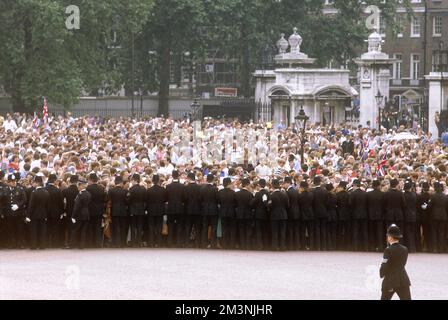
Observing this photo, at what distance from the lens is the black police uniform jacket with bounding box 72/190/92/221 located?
2596 centimetres

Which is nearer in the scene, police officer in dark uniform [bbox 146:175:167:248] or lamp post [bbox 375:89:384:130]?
police officer in dark uniform [bbox 146:175:167:248]

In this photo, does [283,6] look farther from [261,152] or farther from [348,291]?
[348,291]

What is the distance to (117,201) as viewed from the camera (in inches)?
1038

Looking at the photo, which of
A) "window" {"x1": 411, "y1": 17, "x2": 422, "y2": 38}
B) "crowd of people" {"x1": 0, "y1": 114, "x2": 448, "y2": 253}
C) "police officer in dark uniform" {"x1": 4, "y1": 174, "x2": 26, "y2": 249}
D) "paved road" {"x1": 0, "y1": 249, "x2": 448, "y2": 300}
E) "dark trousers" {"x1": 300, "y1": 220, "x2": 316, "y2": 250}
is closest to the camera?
"paved road" {"x1": 0, "y1": 249, "x2": 448, "y2": 300}

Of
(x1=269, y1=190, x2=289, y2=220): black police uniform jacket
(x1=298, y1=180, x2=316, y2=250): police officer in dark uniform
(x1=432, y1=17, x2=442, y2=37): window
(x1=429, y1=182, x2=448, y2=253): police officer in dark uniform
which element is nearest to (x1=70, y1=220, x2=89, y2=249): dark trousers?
(x1=269, y1=190, x2=289, y2=220): black police uniform jacket

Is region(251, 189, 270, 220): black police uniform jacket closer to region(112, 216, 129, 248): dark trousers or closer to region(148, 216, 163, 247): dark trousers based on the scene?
region(148, 216, 163, 247): dark trousers

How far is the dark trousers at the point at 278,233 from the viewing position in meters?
26.5

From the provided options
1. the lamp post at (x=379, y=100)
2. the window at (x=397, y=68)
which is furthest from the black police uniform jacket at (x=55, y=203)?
the window at (x=397, y=68)

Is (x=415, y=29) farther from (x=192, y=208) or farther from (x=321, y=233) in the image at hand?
(x=192, y=208)

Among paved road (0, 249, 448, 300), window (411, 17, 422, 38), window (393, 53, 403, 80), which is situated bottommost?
paved road (0, 249, 448, 300)

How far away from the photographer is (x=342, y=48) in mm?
77062

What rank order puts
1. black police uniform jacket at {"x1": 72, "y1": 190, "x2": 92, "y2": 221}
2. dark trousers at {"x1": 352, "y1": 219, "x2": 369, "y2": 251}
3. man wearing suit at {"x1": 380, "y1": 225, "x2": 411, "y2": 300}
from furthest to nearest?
dark trousers at {"x1": 352, "y1": 219, "x2": 369, "y2": 251} → black police uniform jacket at {"x1": 72, "y1": 190, "x2": 92, "y2": 221} → man wearing suit at {"x1": 380, "y1": 225, "x2": 411, "y2": 300}

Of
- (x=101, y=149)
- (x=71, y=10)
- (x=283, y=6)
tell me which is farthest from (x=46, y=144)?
(x=283, y=6)

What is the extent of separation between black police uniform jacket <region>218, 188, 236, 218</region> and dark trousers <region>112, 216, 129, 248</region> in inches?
72.7
